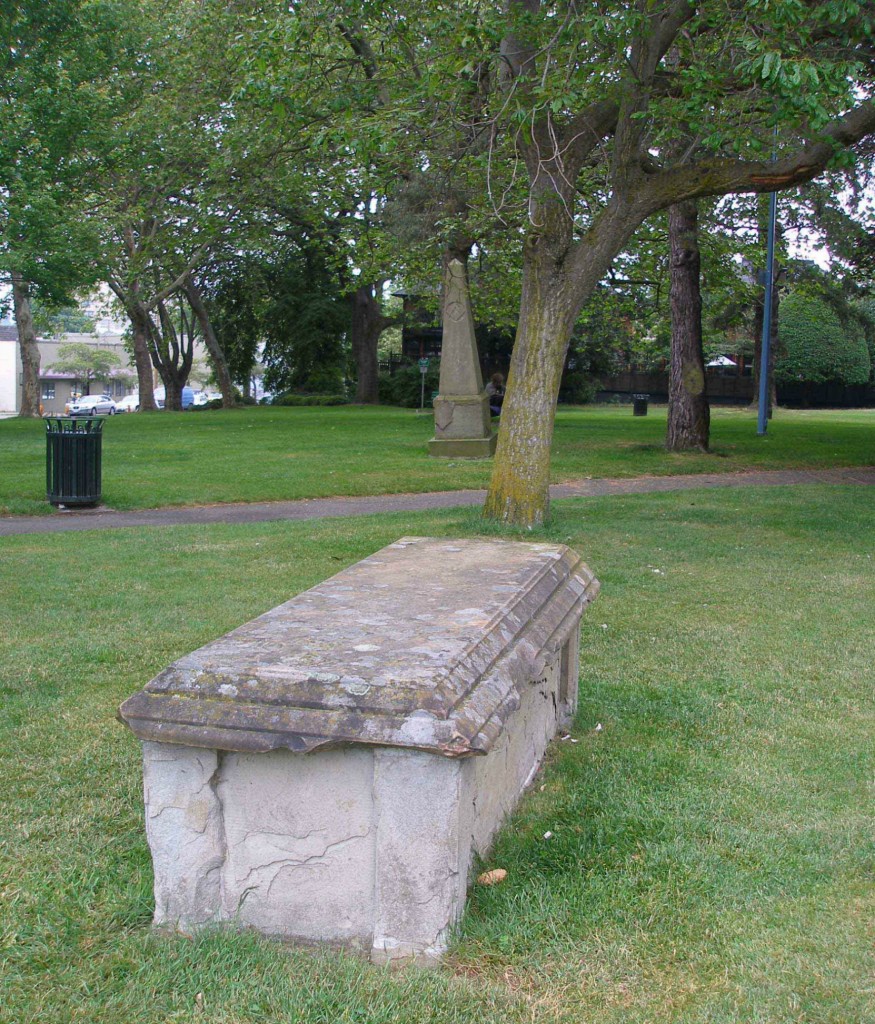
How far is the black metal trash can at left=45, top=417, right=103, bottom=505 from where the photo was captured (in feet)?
41.9

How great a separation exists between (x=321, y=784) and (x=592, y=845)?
1.21 metres

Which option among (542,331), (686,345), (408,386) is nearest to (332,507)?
(542,331)

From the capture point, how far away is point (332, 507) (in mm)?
13602

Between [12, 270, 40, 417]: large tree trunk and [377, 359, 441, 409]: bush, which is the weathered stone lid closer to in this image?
[12, 270, 40, 417]: large tree trunk

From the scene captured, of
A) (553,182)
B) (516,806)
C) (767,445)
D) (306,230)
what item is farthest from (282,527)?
(306,230)

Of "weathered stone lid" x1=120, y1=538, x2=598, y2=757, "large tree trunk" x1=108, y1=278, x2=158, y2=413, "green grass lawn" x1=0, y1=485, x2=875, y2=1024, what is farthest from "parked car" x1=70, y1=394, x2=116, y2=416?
"weathered stone lid" x1=120, y1=538, x2=598, y2=757

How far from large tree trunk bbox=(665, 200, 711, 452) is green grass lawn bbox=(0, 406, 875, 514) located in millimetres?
647

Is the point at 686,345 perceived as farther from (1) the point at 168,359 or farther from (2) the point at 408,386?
Result: (1) the point at 168,359

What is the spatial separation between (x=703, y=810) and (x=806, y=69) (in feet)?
21.0

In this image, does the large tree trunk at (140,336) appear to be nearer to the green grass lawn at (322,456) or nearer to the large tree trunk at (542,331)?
the green grass lawn at (322,456)

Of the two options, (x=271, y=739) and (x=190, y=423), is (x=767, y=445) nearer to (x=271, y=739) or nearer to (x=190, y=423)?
(x=190, y=423)

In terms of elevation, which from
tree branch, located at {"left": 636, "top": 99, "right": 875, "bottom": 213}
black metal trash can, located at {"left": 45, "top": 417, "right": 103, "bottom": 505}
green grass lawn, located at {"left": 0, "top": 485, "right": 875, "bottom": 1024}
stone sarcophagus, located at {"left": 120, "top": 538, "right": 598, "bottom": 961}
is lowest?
green grass lawn, located at {"left": 0, "top": 485, "right": 875, "bottom": 1024}

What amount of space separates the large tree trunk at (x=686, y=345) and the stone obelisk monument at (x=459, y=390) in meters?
3.77

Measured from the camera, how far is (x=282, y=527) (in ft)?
38.0
